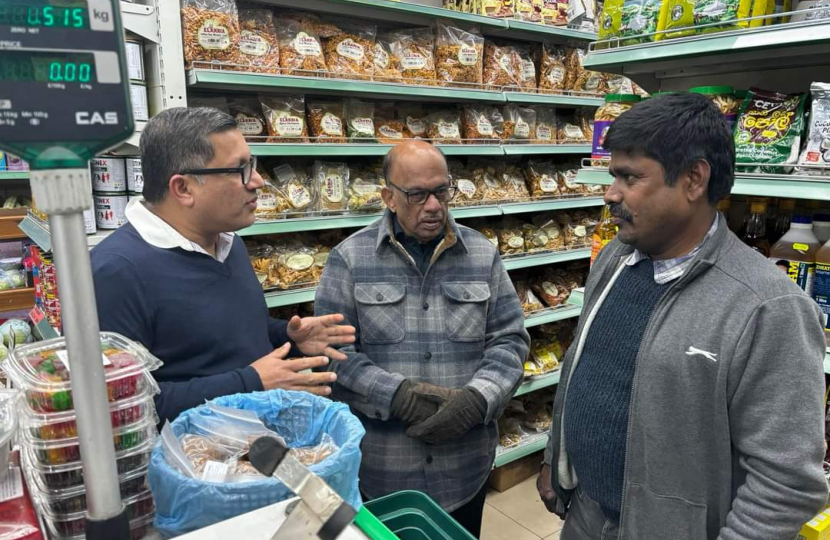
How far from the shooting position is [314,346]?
1572 millimetres

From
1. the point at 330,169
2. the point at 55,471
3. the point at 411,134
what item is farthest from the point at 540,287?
the point at 55,471

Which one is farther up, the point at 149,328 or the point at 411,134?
the point at 411,134

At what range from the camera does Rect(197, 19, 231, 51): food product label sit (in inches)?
85.6

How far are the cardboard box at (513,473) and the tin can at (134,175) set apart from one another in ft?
8.55

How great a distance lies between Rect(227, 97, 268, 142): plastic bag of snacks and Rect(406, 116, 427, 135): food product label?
2.76 ft

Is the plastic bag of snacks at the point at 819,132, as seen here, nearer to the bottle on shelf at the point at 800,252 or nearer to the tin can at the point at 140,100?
the bottle on shelf at the point at 800,252

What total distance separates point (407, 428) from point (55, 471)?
49.0 inches

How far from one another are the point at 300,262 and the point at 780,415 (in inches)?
79.7

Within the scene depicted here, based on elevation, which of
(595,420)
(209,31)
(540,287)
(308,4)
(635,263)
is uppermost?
(308,4)

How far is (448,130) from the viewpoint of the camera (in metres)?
3.15

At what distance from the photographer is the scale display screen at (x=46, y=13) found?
450 mm

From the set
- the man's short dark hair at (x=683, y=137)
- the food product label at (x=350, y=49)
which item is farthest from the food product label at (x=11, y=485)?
the food product label at (x=350, y=49)

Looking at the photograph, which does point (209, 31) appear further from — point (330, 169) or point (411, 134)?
point (411, 134)

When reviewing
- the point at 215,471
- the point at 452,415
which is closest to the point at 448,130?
the point at 452,415
